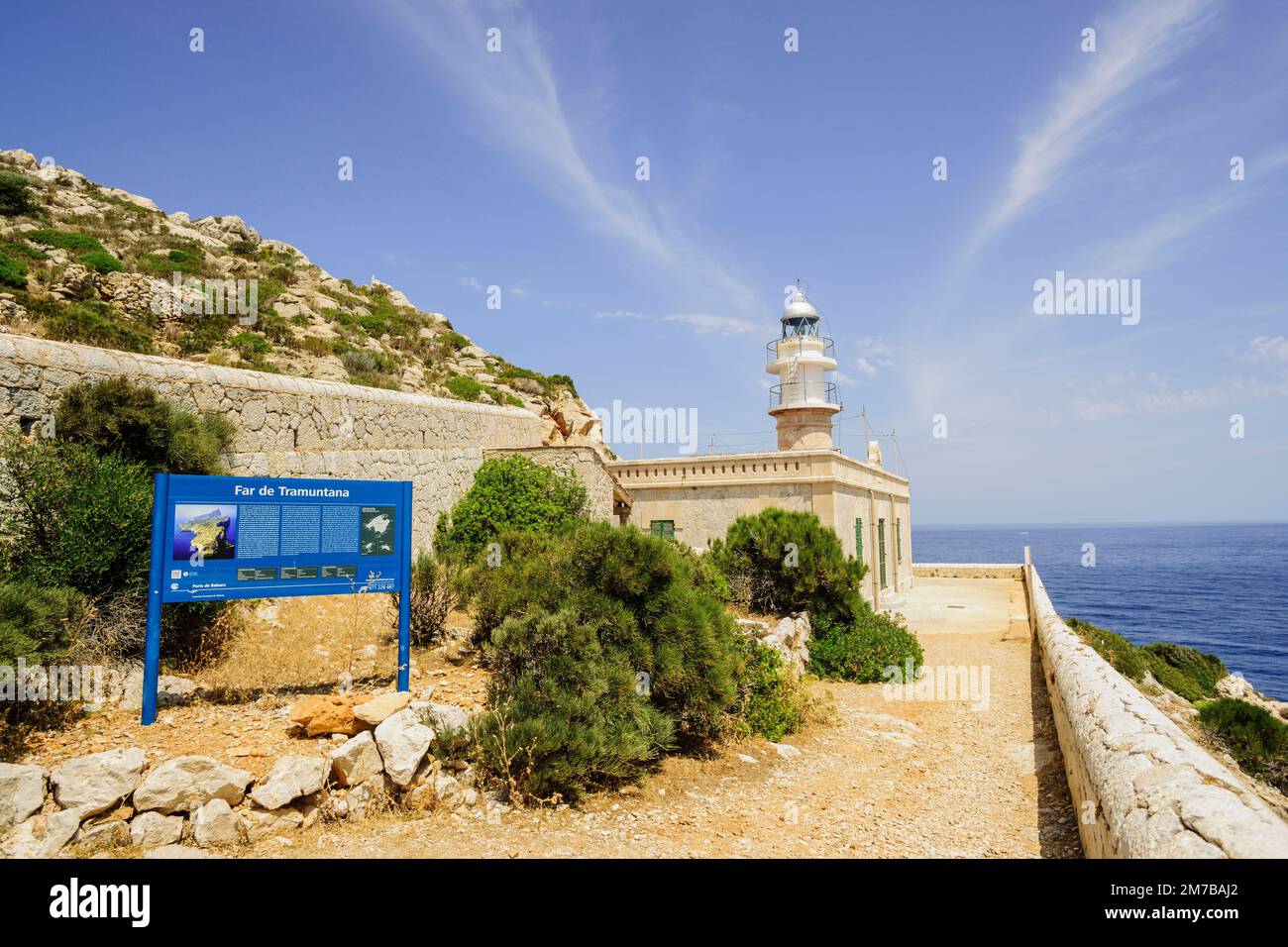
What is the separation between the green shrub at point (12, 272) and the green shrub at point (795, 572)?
17.6m

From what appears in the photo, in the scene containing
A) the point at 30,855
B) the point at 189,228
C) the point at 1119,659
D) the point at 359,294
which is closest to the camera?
the point at 30,855

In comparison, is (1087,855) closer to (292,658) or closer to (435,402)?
(292,658)

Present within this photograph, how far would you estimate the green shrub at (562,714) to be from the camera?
18.6 feet

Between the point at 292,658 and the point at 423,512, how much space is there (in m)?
5.60

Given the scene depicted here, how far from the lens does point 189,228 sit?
1134 inches

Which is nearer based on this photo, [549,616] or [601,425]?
[549,616]

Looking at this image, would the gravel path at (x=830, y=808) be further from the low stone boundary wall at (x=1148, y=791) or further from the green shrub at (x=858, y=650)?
the green shrub at (x=858, y=650)

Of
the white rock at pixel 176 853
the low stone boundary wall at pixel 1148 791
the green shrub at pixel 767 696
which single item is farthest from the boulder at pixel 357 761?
the low stone boundary wall at pixel 1148 791

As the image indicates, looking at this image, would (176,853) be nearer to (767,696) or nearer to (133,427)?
(133,427)

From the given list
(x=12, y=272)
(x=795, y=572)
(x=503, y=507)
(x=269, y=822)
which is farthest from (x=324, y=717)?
(x=12, y=272)

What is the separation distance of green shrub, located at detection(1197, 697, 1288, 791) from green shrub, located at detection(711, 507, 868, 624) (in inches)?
234

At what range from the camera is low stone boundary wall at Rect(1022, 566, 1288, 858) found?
318 cm

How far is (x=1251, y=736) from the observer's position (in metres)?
11.1

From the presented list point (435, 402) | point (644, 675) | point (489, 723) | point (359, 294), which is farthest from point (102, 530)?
point (359, 294)
